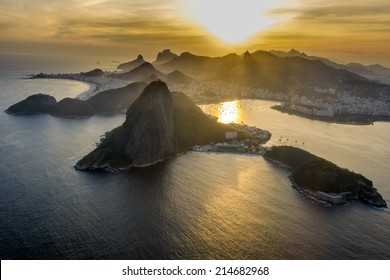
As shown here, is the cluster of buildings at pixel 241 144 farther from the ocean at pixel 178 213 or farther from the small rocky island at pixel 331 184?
the small rocky island at pixel 331 184

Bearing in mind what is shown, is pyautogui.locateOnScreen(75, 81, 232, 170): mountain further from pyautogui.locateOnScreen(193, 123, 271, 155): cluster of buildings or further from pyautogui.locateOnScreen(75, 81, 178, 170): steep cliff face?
pyautogui.locateOnScreen(193, 123, 271, 155): cluster of buildings

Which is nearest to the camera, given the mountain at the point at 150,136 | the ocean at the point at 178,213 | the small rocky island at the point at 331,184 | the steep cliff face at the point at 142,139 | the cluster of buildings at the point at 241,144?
the ocean at the point at 178,213

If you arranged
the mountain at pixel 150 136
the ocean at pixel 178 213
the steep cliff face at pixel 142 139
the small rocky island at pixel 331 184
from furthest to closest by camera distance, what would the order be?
the mountain at pixel 150 136 < the steep cliff face at pixel 142 139 < the small rocky island at pixel 331 184 < the ocean at pixel 178 213

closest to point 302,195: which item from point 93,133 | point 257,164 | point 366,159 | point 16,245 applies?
point 257,164

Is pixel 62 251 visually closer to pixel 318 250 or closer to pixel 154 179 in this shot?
pixel 154 179

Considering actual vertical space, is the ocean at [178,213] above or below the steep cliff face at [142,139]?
below

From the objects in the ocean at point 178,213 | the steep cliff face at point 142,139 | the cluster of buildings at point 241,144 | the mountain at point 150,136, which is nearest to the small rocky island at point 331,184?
the ocean at point 178,213
